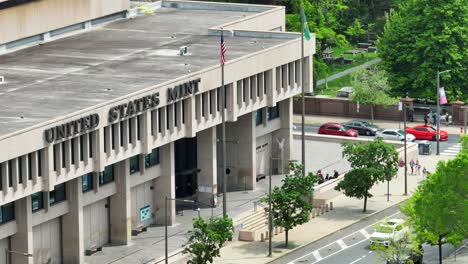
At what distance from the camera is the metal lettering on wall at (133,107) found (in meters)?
146

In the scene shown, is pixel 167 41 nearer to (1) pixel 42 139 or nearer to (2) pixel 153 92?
(2) pixel 153 92

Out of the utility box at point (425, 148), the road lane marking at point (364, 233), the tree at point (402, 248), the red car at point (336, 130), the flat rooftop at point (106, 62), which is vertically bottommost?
the road lane marking at point (364, 233)

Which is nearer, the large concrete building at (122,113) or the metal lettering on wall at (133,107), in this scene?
the large concrete building at (122,113)

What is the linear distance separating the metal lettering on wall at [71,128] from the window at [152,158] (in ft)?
42.4

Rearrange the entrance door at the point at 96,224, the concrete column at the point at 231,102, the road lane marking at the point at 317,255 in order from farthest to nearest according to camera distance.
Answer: the concrete column at the point at 231,102 → the road lane marking at the point at 317,255 → the entrance door at the point at 96,224

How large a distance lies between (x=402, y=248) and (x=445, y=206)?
474cm

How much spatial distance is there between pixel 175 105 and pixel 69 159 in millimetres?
16591

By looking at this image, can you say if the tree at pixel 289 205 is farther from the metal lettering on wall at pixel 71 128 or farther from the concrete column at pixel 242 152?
the metal lettering on wall at pixel 71 128

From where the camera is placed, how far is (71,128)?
14038cm

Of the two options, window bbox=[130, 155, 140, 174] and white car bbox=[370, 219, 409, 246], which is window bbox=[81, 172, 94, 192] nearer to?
window bbox=[130, 155, 140, 174]

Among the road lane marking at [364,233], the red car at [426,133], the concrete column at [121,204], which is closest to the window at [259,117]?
the road lane marking at [364,233]

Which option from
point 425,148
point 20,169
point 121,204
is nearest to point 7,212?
point 20,169

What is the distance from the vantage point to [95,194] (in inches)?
5837

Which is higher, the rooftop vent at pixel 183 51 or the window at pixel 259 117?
the rooftop vent at pixel 183 51
